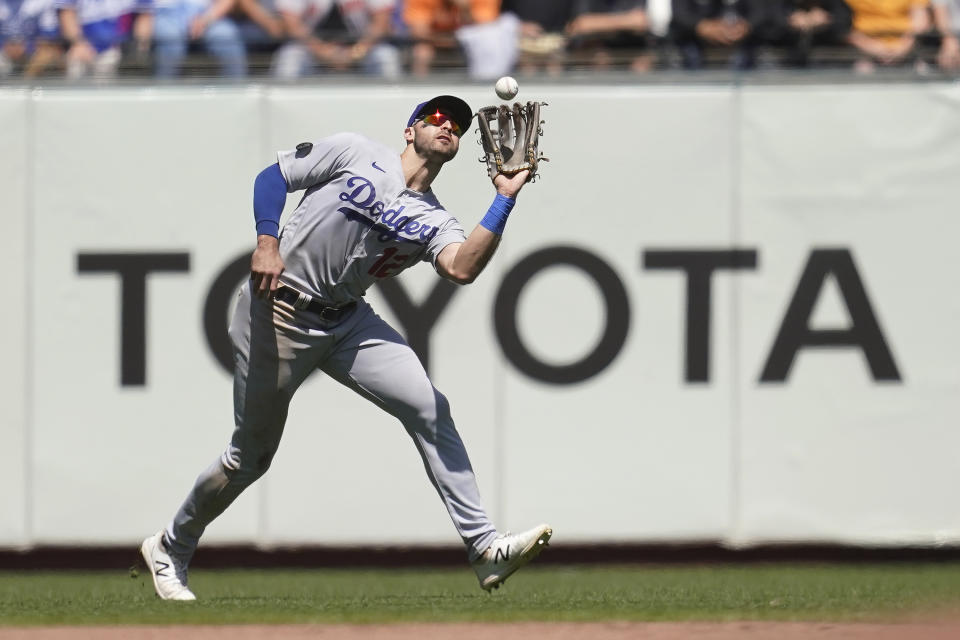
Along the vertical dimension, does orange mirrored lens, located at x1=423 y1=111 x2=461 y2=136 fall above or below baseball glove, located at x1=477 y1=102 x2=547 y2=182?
above

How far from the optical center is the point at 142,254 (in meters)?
8.16

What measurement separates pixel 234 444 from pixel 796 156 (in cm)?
373

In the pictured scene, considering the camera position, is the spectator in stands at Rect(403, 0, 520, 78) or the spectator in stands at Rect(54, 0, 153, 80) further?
the spectator in stands at Rect(54, 0, 153, 80)

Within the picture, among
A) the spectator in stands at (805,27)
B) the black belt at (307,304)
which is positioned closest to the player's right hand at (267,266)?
the black belt at (307,304)

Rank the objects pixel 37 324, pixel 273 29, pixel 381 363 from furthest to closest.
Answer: pixel 273 29 < pixel 37 324 < pixel 381 363

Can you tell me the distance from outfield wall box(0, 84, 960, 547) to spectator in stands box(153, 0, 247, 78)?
1.11ft

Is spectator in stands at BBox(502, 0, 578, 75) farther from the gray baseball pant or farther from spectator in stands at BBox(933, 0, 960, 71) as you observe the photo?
the gray baseball pant

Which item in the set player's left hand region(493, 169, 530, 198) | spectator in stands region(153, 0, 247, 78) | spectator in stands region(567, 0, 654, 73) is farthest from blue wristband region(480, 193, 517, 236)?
spectator in stands region(153, 0, 247, 78)

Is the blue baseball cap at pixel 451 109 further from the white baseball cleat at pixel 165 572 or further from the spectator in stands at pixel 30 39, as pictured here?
the spectator in stands at pixel 30 39

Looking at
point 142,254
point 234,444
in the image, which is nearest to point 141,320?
point 142,254

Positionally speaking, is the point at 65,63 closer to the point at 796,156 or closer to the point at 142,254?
the point at 142,254

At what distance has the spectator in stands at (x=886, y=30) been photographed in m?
8.46

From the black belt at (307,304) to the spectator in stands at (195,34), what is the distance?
9.43 feet

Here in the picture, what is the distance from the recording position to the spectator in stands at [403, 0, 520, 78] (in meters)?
8.61
